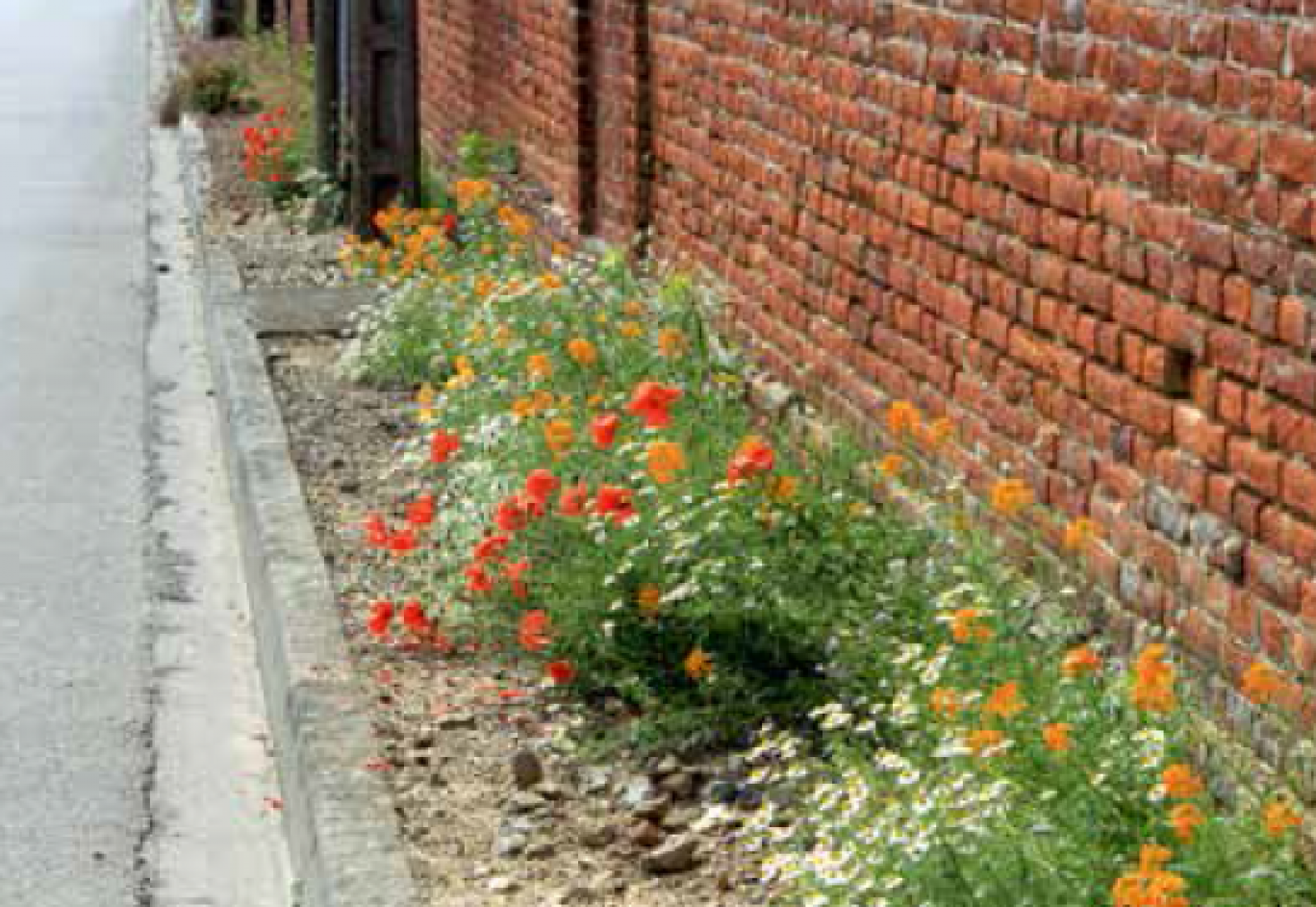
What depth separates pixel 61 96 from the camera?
26688mm

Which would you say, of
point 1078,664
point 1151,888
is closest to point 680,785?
point 1078,664

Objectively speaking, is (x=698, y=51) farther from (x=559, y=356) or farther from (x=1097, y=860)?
(x=1097, y=860)

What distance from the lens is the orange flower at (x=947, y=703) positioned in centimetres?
475

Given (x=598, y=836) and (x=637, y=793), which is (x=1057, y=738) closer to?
(x=598, y=836)

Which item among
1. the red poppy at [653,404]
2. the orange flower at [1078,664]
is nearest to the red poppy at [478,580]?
the red poppy at [653,404]

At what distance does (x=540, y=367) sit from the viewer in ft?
25.1

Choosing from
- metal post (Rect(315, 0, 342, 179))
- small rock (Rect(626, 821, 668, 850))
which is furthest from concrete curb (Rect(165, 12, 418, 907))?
metal post (Rect(315, 0, 342, 179))

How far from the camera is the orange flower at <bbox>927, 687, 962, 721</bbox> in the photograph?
4754 mm

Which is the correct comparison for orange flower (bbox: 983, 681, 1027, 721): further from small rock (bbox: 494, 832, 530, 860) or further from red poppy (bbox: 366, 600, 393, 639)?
red poppy (bbox: 366, 600, 393, 639)

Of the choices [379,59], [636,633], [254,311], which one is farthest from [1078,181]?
[379,59]

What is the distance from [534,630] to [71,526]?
341 centimetres

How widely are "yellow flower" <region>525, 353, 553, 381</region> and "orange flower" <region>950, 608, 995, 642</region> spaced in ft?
8.44

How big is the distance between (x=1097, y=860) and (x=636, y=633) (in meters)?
2.17

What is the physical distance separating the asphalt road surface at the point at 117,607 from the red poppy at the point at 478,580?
0.72m
